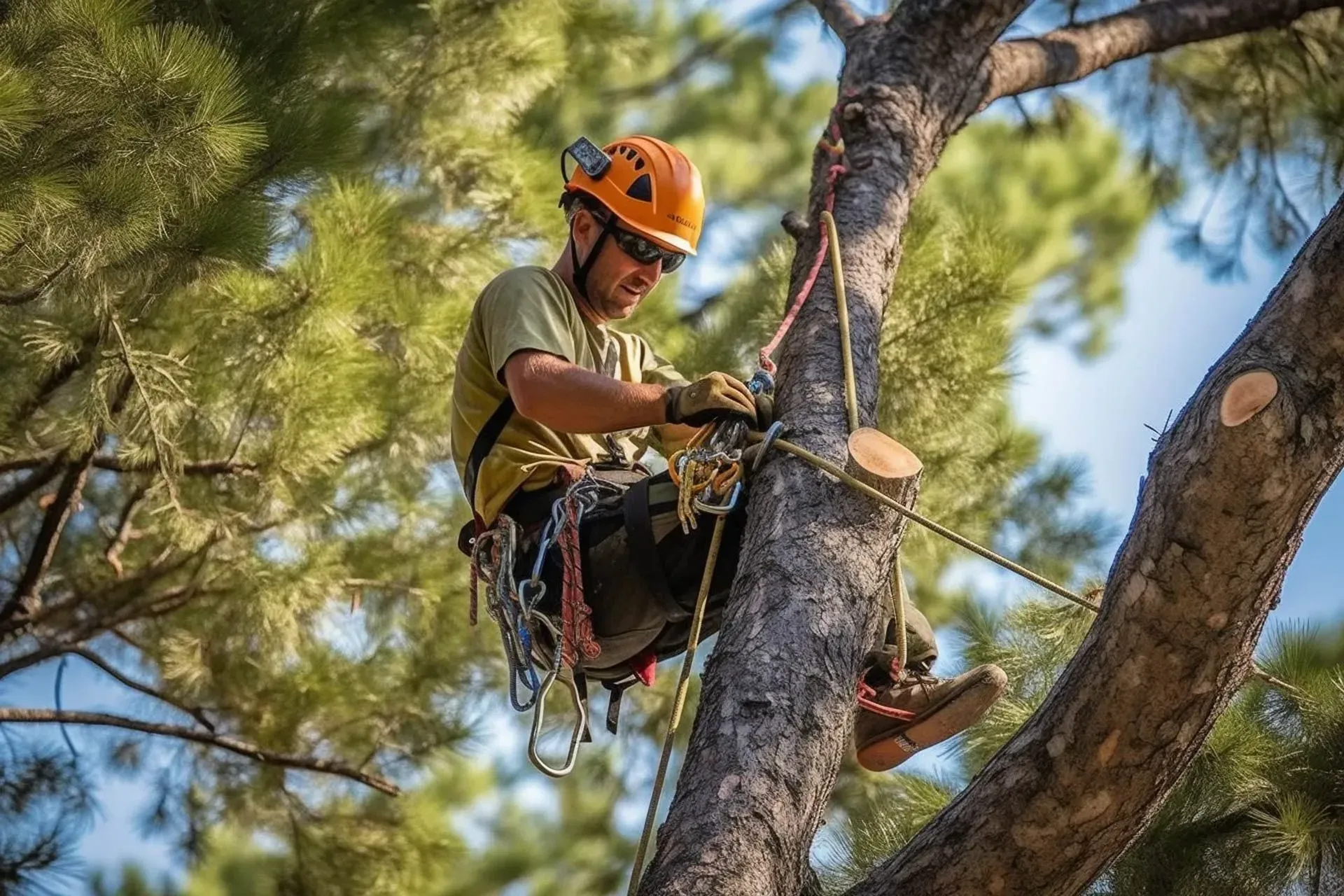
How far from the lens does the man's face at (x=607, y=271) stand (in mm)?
2967

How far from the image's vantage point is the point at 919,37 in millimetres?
3361

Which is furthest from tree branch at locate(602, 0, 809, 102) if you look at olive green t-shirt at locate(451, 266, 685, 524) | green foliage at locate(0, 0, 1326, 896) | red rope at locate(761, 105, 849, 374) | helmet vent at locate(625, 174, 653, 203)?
olive green t-shirt at locate(451, 266, 685, 524)

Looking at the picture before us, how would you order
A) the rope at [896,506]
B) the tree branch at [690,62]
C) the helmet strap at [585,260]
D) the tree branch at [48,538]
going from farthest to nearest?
1. the tree branch at [690,62]
2. the tree branch at [48,538]
3. the helmet strap at [585,260]
4. the rope at [896,506]

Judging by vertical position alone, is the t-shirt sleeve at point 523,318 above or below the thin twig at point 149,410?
below

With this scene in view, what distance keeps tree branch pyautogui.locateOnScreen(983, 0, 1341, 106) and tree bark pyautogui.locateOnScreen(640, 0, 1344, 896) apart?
169 centimetres

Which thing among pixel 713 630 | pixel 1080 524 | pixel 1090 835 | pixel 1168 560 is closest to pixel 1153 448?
pixel 1168 560

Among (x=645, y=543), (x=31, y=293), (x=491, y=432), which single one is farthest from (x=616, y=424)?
(x=31, y=293)

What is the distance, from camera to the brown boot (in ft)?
8.48

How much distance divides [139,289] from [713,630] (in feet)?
4.56

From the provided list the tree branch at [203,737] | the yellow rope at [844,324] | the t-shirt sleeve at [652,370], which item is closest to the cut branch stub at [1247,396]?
the yellow rope at [844,324]

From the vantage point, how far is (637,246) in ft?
9.77

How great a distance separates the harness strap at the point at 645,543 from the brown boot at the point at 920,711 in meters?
0.37

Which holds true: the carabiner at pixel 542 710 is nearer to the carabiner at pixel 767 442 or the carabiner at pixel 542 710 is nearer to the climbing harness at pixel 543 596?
the climbing harness at pixel 543 596

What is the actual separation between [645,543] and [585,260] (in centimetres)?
60
